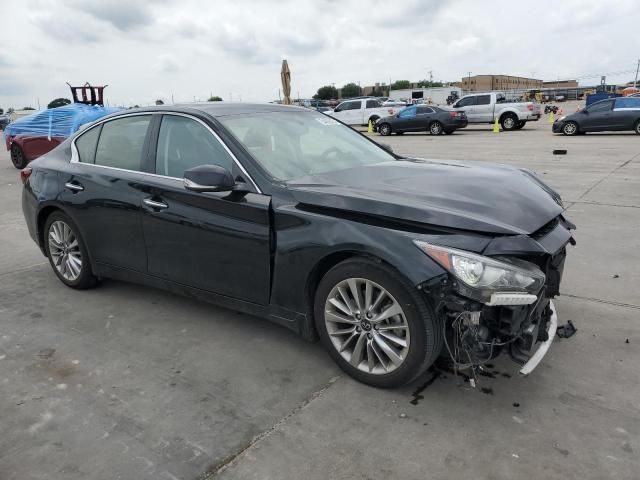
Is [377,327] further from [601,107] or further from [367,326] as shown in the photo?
[601,107]

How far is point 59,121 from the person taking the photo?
43.7ft

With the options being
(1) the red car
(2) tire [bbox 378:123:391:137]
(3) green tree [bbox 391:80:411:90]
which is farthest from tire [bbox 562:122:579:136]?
(3) green tree [bbox 391:80:411:90]

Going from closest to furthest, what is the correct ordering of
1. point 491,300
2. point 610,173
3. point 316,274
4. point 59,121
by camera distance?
point 491,300, point 316,274, point 610,173, point 59,121

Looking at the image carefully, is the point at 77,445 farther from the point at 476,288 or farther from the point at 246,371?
the point at 476,288

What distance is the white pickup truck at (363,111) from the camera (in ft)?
90.9

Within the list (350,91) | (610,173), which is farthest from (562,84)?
(610,173)

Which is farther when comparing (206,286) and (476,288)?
(206,286)

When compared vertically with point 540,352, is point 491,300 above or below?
above

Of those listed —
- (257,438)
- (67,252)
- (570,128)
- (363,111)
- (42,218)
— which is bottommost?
(257,438)

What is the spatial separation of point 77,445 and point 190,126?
→ 217 cm

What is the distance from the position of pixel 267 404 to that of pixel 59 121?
1274 centimetres

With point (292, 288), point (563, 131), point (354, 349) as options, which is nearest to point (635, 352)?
point (354, 349)

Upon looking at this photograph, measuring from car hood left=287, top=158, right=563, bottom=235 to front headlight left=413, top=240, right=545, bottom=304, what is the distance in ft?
0.53

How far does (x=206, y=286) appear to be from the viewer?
3.63 meters
